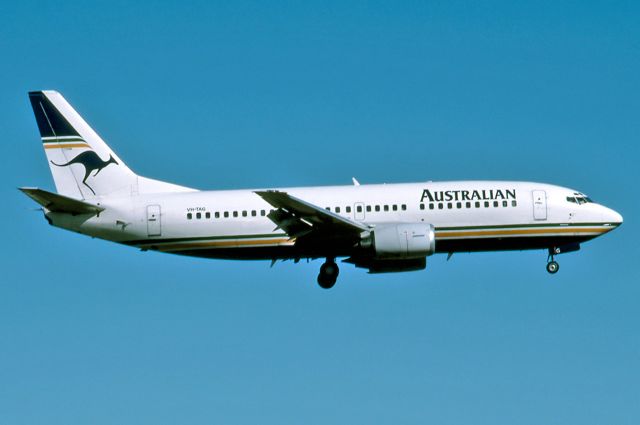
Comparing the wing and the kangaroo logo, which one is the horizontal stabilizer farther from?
the wing

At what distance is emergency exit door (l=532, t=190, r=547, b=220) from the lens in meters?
48.9

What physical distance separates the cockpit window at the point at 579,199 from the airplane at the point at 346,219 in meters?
0.06

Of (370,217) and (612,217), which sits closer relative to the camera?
(370,217)

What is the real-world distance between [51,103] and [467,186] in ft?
65.9

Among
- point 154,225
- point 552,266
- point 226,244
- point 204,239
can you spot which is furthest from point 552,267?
point 154,225

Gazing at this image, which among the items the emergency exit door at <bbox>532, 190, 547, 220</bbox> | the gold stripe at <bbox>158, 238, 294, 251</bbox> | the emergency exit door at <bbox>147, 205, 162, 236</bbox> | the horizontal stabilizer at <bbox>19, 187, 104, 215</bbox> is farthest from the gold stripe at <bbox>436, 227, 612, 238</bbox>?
the horizontal stabilizer at <bbox>19, 187, 104, 215</bbox>

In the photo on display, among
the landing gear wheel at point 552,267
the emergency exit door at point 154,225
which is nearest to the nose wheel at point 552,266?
the landing gear wheel at point 552,267

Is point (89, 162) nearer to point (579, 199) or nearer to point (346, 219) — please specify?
point (346, 219)

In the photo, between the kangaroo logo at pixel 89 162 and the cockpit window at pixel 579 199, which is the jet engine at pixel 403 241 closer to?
the cockpit window at pixel 579 199

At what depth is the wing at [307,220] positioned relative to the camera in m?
45.8

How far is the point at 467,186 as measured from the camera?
4931 centimetres

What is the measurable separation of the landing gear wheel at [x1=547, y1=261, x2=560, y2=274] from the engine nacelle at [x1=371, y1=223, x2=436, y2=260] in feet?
20.0

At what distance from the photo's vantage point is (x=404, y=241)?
46.4 meters

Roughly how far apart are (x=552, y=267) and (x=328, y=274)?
32.8 ft
